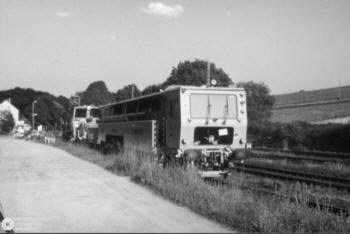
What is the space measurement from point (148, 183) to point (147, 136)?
454 cm

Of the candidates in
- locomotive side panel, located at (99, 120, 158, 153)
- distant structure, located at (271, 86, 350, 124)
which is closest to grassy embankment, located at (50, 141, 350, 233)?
locomotive side panel, located at (99, 120, 158, 153)

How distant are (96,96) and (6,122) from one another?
1947 centimetres

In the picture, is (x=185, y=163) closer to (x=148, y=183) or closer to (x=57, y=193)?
(x=148, y=183)

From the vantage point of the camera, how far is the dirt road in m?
6.25

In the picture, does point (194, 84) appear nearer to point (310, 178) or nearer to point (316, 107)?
point (316, 107)

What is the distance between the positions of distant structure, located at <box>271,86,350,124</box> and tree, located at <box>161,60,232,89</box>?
7193 millimetres

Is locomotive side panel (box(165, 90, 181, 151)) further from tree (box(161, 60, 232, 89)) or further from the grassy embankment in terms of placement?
tree (box(161, 60, 232, 89))

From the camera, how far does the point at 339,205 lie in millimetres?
9195

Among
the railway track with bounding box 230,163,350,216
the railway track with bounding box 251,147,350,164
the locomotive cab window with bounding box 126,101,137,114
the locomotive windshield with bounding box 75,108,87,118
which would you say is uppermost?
the locomotive windshield with bounding box 75,108,87,118

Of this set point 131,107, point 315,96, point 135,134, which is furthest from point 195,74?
point 135,134

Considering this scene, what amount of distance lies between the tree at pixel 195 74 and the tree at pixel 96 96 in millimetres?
31711

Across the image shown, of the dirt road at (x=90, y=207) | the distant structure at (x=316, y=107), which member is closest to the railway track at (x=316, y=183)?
the dirt road at (x=90, y=207)

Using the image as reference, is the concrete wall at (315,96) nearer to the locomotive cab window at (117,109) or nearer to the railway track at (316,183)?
the locomotive cab window at (117,109)

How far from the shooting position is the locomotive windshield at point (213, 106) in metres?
13.0
